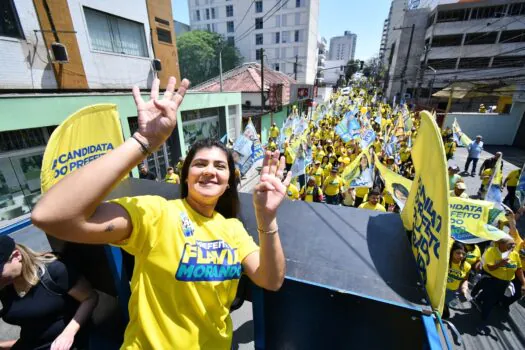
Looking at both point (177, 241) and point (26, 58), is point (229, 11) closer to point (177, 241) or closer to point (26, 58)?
point (26, 58)

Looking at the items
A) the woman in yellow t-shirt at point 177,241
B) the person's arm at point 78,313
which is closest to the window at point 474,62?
the woman in yellow t-shirt at point 177,241

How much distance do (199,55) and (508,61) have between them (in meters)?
42.0

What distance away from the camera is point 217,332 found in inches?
57.5

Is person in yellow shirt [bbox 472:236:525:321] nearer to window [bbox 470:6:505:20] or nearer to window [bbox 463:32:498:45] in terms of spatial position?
window [bbox 463:32:498:45]

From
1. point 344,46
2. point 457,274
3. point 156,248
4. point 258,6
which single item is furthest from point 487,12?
point 344,46

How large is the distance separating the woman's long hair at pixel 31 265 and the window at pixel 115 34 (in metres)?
9.33

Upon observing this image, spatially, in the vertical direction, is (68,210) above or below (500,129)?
above

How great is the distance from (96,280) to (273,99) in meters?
17.0

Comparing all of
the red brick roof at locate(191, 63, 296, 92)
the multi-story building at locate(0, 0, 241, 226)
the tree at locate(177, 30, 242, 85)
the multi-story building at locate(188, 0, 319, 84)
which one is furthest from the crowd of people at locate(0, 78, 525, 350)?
the multi-story building at locate(188, 0, 319, 84)

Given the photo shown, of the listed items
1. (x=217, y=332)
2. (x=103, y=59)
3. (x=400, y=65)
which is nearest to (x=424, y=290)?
(x=217, y=332)

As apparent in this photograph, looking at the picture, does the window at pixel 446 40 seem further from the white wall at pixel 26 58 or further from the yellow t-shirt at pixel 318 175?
the white wall at pixel 26 58

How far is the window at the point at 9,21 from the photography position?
6293 millimetres

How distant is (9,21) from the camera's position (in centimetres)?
646

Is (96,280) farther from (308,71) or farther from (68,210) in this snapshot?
(308,71)
